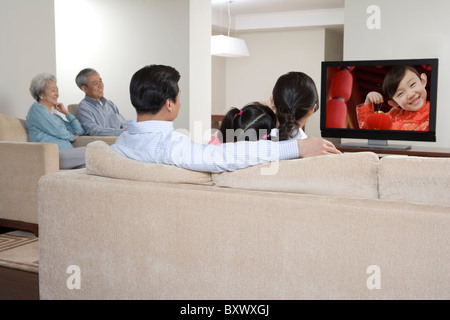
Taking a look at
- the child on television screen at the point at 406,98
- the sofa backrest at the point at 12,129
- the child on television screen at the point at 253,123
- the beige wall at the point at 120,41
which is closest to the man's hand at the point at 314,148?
the child on television screen at the point at 253,123

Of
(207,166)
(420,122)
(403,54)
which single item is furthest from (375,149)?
(207,166)

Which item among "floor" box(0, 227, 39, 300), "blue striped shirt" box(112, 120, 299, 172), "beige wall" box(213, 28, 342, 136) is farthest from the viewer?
"beige wall" box(213, 28, 342, 136)

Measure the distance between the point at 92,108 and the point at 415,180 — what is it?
3.45m

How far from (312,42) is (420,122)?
15.3 feet

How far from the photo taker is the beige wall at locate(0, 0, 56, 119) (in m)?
4.19

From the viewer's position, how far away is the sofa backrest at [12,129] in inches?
135

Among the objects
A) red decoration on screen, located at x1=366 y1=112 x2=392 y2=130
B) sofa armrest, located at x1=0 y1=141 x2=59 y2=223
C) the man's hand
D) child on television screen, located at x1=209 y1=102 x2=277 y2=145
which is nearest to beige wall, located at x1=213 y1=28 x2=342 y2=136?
red decoration on screen, located at x1=366 y1=112 x2=392 y2=130

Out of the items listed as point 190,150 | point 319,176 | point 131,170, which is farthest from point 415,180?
point 131,170

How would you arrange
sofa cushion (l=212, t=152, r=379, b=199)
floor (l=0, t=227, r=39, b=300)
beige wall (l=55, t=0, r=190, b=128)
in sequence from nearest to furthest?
sofa cushion (l=212, t=152, r=379, b=199), floor (l=0, t=227, r=39, b=300), beige wall (l=55, t=0, r=190, b=128)

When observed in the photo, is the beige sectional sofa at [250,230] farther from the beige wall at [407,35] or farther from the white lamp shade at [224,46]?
the white lamp shade at [224,46]

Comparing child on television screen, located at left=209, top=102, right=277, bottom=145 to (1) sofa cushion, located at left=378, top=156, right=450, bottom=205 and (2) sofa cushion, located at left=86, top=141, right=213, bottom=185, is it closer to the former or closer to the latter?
(2) sofa cushion, located at left=86, top=141, right=213, bottom=185

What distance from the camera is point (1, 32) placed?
4164 millimetres

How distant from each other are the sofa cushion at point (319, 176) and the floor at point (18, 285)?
1183 millimetres

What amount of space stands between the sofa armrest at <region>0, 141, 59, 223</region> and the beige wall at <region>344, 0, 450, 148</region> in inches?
141
